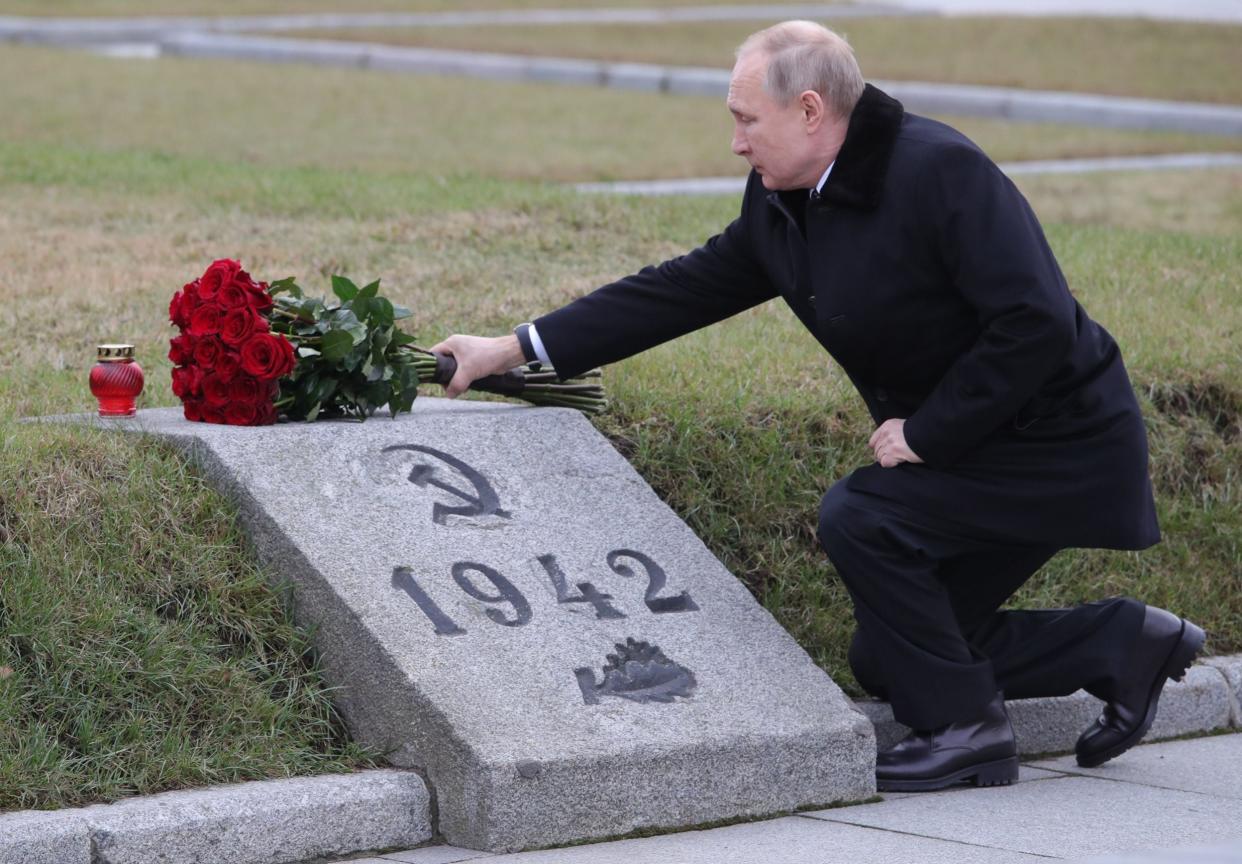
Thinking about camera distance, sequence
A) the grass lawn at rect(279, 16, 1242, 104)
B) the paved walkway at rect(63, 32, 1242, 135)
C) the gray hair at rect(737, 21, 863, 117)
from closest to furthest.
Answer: the gray hair at rect(737, 21, 863, 117), the paved walkway at rect(63, 32, 1242, 135), the grass lawn at rect(279, 16, 1242, 104)

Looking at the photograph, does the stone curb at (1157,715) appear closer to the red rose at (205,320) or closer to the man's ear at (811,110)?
the man's ear at (811,110)

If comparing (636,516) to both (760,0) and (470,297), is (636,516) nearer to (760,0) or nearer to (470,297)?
(470,297)

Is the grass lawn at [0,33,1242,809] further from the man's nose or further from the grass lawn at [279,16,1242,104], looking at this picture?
the grass lawn at [279,16,1242,104]

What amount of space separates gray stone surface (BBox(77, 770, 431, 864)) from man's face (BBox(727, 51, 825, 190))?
1502 mm

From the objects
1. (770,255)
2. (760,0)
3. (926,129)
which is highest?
(926,129)

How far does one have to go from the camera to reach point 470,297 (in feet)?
21.6

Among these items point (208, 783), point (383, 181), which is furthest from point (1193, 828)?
point (383, 181)

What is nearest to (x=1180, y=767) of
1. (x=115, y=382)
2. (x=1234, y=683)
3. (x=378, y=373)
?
(x=1234, y=683)

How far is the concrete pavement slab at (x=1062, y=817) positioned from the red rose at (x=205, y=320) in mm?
1716

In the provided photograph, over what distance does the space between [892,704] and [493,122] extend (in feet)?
33.2

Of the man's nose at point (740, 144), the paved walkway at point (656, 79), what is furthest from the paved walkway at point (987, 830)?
the paved walkway at point (656, 79)

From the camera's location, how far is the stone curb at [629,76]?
630 inches

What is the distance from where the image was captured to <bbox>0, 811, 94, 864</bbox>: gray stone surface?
10.5 ft

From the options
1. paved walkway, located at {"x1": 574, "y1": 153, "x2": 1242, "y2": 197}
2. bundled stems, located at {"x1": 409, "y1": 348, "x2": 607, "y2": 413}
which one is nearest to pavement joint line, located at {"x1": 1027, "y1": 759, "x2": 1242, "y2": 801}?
bundled stems, located at {"x1": 409, "y1": 348, "x2": 607, "y2": 413}
